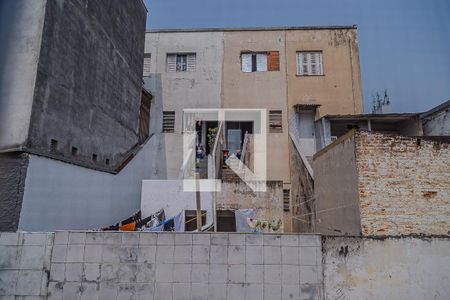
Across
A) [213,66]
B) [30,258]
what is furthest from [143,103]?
[30,258]

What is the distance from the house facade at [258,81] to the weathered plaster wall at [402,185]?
808 cm

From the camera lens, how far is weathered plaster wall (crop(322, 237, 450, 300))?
483cm

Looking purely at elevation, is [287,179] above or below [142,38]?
below

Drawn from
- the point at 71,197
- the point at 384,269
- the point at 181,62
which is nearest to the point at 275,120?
the point at 181,62

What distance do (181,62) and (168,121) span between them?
10.7ft

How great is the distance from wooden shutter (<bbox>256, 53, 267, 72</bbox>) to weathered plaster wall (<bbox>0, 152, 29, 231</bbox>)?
1211 centimetres

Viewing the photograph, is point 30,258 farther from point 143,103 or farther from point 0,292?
point 143,103

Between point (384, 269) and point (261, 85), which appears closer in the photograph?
point (384, 269)

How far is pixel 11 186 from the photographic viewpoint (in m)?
6.32

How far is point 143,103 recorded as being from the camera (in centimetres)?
1463

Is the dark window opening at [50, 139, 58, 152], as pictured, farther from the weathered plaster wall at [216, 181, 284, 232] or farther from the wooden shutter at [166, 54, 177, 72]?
the wooden shutter at [166, 54, 177, 72]

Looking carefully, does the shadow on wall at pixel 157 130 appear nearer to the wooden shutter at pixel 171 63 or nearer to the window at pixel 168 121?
the window at pixel 168 121

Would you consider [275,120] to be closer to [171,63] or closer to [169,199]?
[171,63]

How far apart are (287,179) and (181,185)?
632 cm
